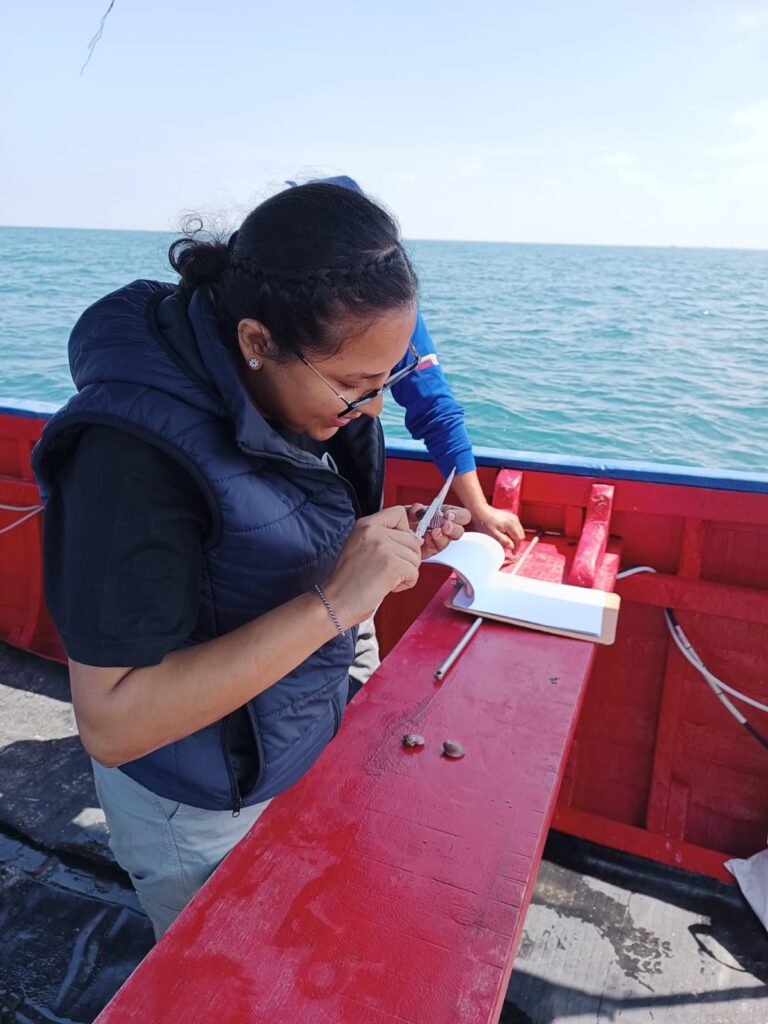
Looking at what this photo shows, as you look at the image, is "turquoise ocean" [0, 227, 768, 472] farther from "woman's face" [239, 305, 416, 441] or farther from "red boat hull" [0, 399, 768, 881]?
"red boat hull" [0, 399, 768, 881]

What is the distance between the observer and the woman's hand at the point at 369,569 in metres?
1.19

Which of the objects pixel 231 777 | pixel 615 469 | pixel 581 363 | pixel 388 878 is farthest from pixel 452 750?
pixel 581 363

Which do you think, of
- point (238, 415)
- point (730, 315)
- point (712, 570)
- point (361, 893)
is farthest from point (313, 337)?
point (730, 315)

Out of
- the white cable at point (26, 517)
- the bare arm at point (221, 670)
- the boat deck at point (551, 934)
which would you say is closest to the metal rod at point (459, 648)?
the bare arm at point (221, 670)

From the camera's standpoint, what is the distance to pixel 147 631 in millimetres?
978

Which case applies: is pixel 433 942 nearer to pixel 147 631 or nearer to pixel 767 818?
pixel 147 631

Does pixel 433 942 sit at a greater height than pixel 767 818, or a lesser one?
greater

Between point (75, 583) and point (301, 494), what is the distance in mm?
409

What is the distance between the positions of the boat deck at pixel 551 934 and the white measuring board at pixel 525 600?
1009mm

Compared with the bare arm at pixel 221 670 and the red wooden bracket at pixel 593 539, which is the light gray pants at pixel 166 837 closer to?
the bare arm at pixel 221 670

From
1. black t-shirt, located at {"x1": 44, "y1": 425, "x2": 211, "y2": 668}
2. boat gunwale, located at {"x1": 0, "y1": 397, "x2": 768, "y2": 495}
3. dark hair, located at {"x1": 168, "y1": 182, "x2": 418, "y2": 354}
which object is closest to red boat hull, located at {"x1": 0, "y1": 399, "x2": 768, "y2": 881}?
boat gunwale, located at {"x1": 0, "y1": 397, "x2": 768, "y2": 495}

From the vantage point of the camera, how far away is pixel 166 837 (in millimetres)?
1334

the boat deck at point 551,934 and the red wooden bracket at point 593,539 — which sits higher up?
the red wooden bracket at point 593,539

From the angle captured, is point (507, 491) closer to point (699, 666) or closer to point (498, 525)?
point (498, 525)
